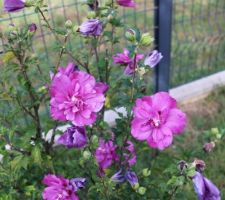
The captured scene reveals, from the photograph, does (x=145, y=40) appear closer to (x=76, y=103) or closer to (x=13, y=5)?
(x=76, y=103)

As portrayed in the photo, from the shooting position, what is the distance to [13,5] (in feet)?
5.24

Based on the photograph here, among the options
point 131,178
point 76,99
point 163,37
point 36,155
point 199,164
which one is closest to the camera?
point 76,99

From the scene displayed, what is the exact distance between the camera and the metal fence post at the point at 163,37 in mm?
2988

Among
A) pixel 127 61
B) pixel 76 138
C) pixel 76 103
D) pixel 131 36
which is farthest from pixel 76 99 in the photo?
pixel 127 61

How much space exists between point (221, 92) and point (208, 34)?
2.05 feet

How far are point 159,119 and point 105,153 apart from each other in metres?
0.43

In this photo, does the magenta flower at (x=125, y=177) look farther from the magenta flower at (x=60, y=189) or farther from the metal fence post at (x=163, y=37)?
the metal fence post at (x=163, y=37)

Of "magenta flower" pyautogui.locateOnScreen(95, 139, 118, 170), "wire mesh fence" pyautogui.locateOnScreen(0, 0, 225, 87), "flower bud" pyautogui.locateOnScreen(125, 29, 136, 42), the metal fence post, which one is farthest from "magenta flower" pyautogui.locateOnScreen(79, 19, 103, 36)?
"wire mesh fence" pyautogui.locateOnScreen(0, 0, 225, 87)

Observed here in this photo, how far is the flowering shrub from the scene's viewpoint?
150cm

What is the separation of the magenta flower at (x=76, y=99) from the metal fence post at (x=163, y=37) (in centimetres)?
163

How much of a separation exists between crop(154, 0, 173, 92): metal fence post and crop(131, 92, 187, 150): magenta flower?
158cm

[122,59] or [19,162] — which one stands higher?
[122,59]

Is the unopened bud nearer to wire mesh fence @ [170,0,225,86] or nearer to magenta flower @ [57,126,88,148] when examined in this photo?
magenta flower @ [57,126,88,148]

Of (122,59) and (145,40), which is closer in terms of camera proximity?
(145,40)
